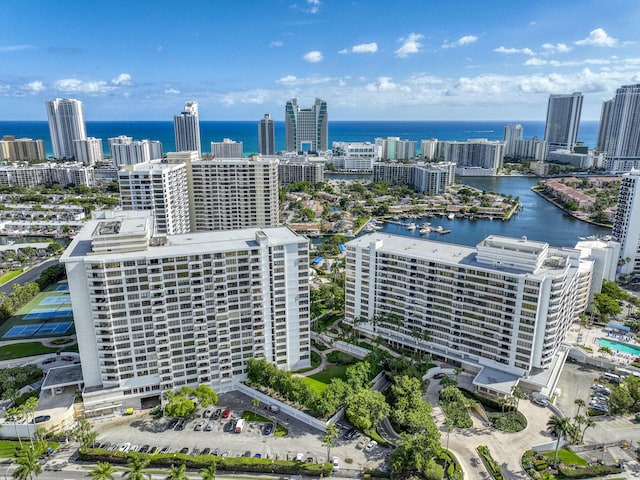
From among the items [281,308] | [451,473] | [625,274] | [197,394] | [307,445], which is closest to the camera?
[451,473]

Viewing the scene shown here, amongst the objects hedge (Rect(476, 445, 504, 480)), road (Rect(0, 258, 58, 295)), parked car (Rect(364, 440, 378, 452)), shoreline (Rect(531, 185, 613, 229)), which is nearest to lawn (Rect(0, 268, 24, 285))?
road (Rect(0, 258, 58, 295))

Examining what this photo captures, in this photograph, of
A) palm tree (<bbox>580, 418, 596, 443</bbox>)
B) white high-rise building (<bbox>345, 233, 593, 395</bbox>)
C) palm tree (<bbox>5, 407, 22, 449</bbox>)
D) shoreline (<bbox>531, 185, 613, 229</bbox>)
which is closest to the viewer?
palm tree (<bbox>5, 407, 22, 449</bbox>)

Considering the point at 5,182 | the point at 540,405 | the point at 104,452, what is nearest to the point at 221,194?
the point at 104,452

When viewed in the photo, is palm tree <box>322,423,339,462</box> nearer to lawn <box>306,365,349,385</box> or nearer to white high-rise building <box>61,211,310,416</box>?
lawn <box>306,365,349,385</box>

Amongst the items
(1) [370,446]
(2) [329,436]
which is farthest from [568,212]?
(2) [329,436]

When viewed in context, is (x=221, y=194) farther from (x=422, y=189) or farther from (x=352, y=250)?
(x=422, y=189)

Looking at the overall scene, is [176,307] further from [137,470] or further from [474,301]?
[474,301]

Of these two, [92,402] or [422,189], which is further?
[422,189]
